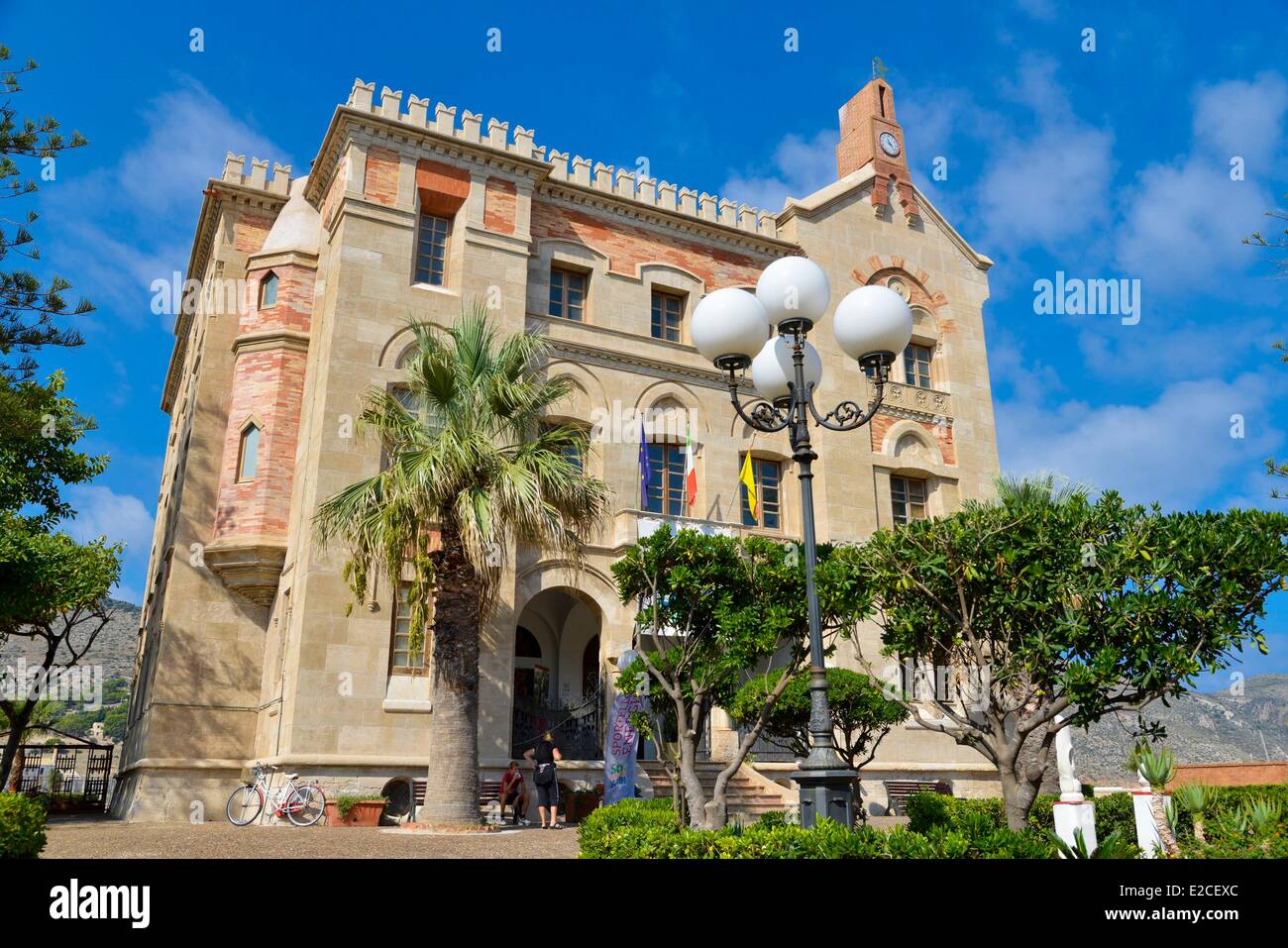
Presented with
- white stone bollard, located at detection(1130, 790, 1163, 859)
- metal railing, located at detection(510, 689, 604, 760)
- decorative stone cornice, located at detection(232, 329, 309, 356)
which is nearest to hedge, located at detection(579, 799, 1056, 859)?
white stone bollard, located at detection(1130, 790, 1163, 859)

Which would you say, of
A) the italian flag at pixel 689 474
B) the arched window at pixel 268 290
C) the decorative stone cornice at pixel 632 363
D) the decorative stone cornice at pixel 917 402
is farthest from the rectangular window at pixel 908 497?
the arched window at pixel 268 290

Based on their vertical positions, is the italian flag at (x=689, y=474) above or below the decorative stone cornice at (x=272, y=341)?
below

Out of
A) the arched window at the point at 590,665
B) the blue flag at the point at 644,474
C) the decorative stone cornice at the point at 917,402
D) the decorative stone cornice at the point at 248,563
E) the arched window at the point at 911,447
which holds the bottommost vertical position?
the arched window at the point at 590,665

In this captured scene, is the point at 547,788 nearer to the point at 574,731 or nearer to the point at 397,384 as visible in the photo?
the point at 574,731

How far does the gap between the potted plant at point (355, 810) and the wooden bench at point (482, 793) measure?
2.45 ft

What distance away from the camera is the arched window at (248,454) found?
21125 mm

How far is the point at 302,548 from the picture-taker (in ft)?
60.5

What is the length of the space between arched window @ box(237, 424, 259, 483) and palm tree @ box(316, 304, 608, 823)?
623 cm

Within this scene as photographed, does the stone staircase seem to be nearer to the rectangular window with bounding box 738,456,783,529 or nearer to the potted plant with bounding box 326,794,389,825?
the potted plant with bounding box 326,794,389,825

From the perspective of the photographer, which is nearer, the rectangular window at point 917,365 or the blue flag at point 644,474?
the blue flag at point 644,474

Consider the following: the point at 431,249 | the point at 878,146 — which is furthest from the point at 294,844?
the point at 878,146

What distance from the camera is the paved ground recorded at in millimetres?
11359

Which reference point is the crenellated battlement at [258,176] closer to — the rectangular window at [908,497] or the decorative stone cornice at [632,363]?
the decorative stone cornice at [632,363]
